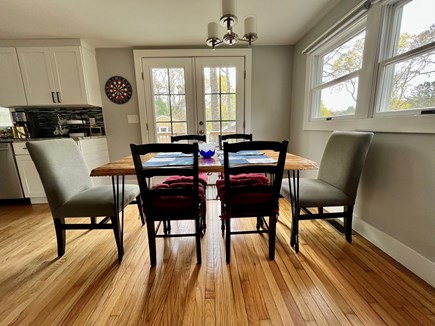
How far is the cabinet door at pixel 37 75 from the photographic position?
2.45 meters

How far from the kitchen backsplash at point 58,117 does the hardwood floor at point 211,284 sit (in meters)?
1.73

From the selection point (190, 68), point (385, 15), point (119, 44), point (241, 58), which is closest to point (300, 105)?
point (241, 58)

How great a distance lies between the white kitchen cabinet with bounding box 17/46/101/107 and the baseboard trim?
3.47 meters

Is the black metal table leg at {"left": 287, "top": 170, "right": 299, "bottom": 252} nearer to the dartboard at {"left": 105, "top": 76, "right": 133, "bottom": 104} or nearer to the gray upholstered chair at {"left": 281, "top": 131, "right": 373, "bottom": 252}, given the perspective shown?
the gray upholstered chair at {"left": 281, "top": 131, "right": 373, "bottom": 252}

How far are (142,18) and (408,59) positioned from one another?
2.38 m

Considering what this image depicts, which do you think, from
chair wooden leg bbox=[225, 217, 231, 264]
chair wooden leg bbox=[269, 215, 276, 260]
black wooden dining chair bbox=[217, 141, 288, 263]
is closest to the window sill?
black wooden dining chair bbox=[217, 141, 288, 263]

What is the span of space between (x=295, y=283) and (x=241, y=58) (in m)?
2.79

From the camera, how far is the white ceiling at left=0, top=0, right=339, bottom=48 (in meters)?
1.82

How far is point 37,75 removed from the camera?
2492 millimetres

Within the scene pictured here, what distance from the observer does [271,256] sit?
55.7 inches

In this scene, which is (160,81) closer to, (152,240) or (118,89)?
(118,89)

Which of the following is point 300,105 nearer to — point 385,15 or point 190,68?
point 385,15

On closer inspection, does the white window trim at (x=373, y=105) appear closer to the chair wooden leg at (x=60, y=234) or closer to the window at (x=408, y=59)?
the window at (x=408, y=59)

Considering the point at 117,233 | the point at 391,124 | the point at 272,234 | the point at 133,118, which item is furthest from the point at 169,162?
the point at 133,118
